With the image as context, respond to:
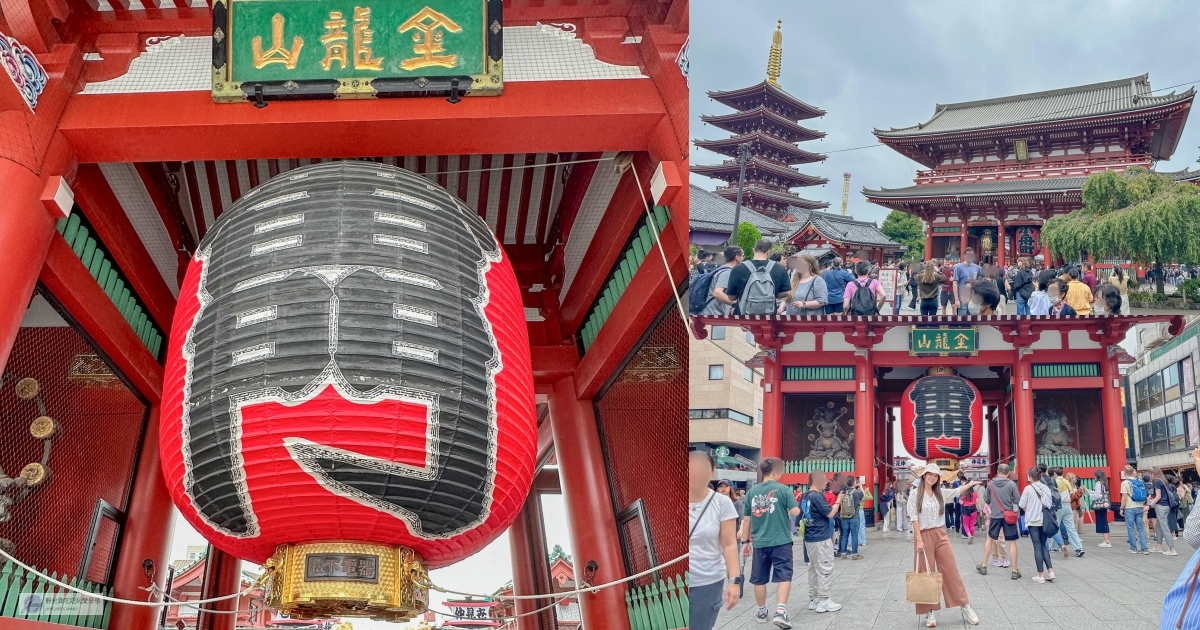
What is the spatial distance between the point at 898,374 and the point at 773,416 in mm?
509

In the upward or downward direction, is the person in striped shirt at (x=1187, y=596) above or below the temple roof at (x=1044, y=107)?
below

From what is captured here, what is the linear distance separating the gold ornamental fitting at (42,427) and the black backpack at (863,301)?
4702 millimetres

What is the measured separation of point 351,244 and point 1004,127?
3.06 meters

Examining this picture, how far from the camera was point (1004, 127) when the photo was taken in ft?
13.9

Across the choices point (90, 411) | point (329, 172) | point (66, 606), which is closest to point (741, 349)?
point (329, 172)

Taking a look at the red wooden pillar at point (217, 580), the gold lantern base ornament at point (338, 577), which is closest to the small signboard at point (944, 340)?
the gold lantern base ornament at point (338, 577)

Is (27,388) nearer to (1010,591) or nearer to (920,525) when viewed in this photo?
(920,525)

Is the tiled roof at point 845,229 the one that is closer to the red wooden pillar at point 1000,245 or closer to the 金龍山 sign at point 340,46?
the red wooden pillar at point 1000,245

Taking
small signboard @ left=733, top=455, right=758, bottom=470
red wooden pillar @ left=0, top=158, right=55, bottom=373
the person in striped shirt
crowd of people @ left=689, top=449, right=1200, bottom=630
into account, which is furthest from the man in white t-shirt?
red wooden pillar @ left=0, top=158, right=55, bottom=373

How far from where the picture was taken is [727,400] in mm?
3197

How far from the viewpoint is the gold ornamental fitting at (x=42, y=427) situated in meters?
5.29

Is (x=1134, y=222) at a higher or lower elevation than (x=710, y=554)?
higher

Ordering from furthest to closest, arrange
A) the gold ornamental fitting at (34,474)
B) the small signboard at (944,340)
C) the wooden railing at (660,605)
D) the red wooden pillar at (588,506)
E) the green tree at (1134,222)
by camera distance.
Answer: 1. the red wooden pillar at (588,506)
2. the gold ornamental fitting at (34,474)
3. the wooden railing at (660,605)
4. the small signboard at (944,340)
5. the green tree at (1134,222)

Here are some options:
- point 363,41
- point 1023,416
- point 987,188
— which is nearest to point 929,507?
point 1023,416
